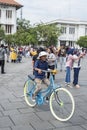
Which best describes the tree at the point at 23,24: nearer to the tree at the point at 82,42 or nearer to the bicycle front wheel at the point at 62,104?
the tree at the point at 82,42

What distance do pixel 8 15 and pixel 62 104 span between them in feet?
230

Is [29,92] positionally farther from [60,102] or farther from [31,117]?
[60,102]

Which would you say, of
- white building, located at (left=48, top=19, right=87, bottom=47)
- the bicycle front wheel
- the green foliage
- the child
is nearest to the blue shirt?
the child

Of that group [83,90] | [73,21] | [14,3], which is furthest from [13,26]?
[83,90]

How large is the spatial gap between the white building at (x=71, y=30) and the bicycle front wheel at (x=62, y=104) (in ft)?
300

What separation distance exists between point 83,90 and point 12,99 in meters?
2.88

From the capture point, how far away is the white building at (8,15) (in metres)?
74.9

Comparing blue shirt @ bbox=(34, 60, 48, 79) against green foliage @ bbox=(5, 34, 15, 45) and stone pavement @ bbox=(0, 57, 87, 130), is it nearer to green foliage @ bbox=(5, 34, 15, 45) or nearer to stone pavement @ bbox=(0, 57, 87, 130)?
stone pavement @ bbox=(0, 57, 87, 130)

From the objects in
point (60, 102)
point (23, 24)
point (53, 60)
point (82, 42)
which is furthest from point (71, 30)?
point (60, 102)

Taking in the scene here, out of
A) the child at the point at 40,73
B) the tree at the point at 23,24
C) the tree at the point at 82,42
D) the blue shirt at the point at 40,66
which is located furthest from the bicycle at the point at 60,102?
the tree at the point at 82,42

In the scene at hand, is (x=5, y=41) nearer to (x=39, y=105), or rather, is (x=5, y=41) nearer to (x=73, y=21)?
(x=73, y=21)

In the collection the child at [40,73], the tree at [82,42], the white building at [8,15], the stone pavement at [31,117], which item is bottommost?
the stone pavement at [31,117]

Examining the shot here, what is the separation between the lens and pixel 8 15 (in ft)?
250

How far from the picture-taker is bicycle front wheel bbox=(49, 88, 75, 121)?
707 centimetres
